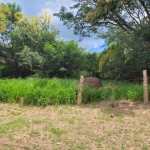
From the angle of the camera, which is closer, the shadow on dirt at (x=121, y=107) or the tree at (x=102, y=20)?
the shadow on dirt at (x=121, y=107)

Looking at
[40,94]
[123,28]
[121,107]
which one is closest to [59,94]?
[40,94]

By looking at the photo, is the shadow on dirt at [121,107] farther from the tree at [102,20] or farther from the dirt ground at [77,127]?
the tree at [102,20]

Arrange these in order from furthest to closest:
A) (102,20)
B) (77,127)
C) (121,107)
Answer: (102,20) → (121,107) → (77,127)

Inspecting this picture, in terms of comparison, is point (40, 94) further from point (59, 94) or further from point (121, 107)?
point (121, 107)

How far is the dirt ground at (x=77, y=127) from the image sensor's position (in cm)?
434

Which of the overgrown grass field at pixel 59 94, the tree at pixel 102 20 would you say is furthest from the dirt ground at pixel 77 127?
the tree at pixel 102 20

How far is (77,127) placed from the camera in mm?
5102

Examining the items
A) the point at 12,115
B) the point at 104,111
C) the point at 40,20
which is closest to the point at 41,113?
the point at 12,115

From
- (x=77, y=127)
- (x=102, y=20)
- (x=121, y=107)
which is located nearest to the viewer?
(x=77, y=127)

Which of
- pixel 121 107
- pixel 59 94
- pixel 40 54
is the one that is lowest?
pixel 121 107

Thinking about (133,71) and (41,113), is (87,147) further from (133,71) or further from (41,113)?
(133,71)

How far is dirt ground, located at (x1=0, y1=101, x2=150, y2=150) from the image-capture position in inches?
171

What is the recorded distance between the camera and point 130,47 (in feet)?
25.2

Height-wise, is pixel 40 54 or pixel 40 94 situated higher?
pixel 40 54
